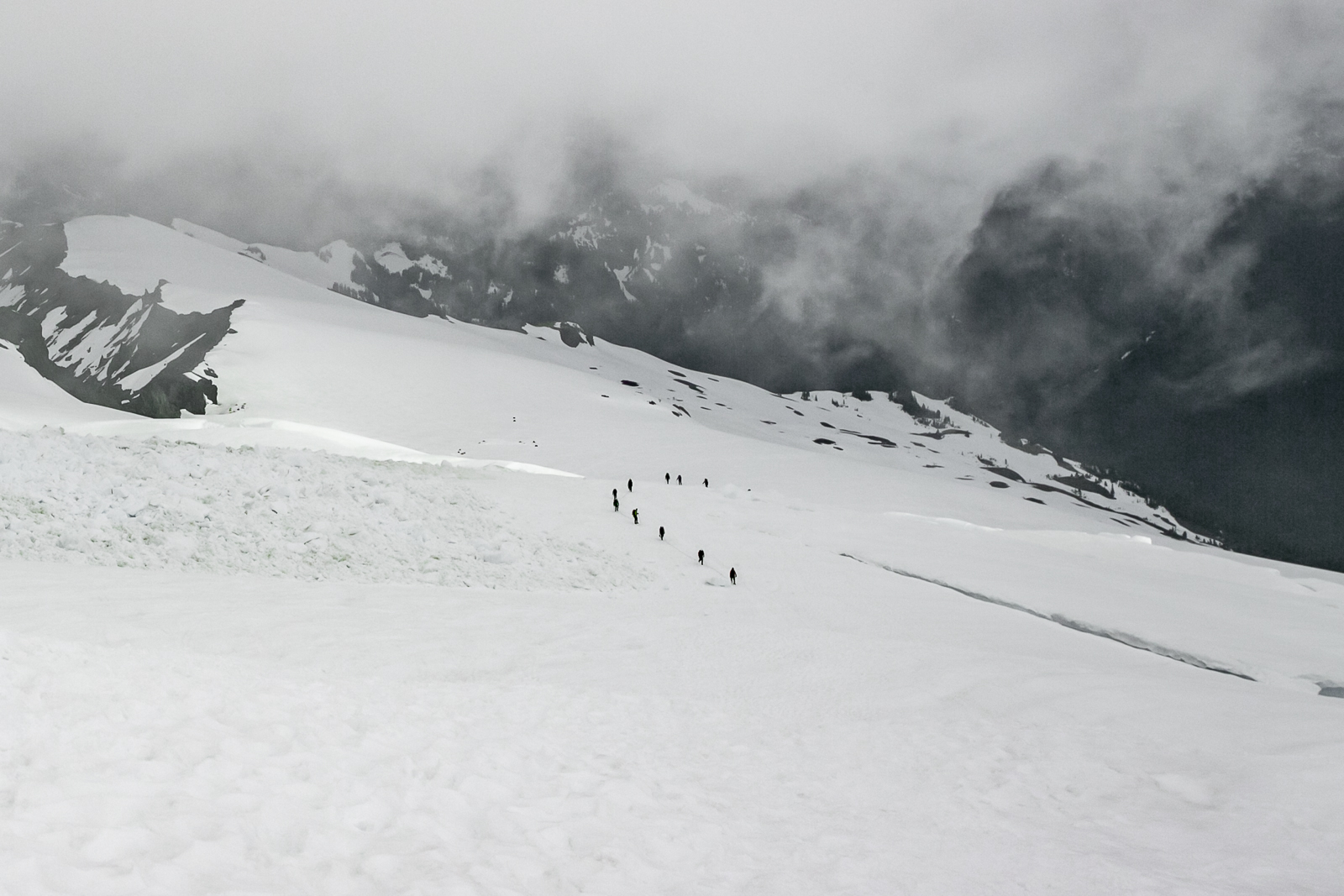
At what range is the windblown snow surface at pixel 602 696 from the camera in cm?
581

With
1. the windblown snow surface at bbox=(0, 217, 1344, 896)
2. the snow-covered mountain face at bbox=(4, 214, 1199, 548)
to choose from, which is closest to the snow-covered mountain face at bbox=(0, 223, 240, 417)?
the snow-covered mountain face at bbox=(4, 214, 1199, 548)

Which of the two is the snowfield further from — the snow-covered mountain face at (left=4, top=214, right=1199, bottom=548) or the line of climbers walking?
the snow-covered mountain face at (left=4, top=214, right=1199, bottom=548)

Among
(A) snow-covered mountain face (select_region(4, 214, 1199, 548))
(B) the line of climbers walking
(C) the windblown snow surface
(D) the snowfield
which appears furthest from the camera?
(A) snow-covered mountain face (select_region(4, 214, 1199, 548))

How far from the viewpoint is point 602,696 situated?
1098cm

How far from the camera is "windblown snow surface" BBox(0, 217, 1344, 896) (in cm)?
581

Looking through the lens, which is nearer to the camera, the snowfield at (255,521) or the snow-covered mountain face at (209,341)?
the snowfield at (255,521)

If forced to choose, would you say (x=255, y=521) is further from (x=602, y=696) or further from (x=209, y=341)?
(x=209, y=341)

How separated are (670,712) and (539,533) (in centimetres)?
1227

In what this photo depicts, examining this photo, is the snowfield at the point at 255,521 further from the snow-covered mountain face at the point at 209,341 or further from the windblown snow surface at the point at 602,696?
the snow-covered mountain face at the point at 209,341

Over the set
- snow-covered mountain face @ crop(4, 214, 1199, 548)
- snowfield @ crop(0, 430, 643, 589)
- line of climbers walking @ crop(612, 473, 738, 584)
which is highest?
snow-covered mountain face @ crop(4, 214, 1199, 548)

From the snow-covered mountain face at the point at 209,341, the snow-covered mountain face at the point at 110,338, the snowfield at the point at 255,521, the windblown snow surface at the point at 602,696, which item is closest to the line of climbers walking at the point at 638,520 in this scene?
the windblown snow surface at the point at 602,696

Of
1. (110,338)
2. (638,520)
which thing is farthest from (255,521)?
(110,338)

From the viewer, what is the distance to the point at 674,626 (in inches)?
634

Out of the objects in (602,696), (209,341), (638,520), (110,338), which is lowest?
(602,696)
